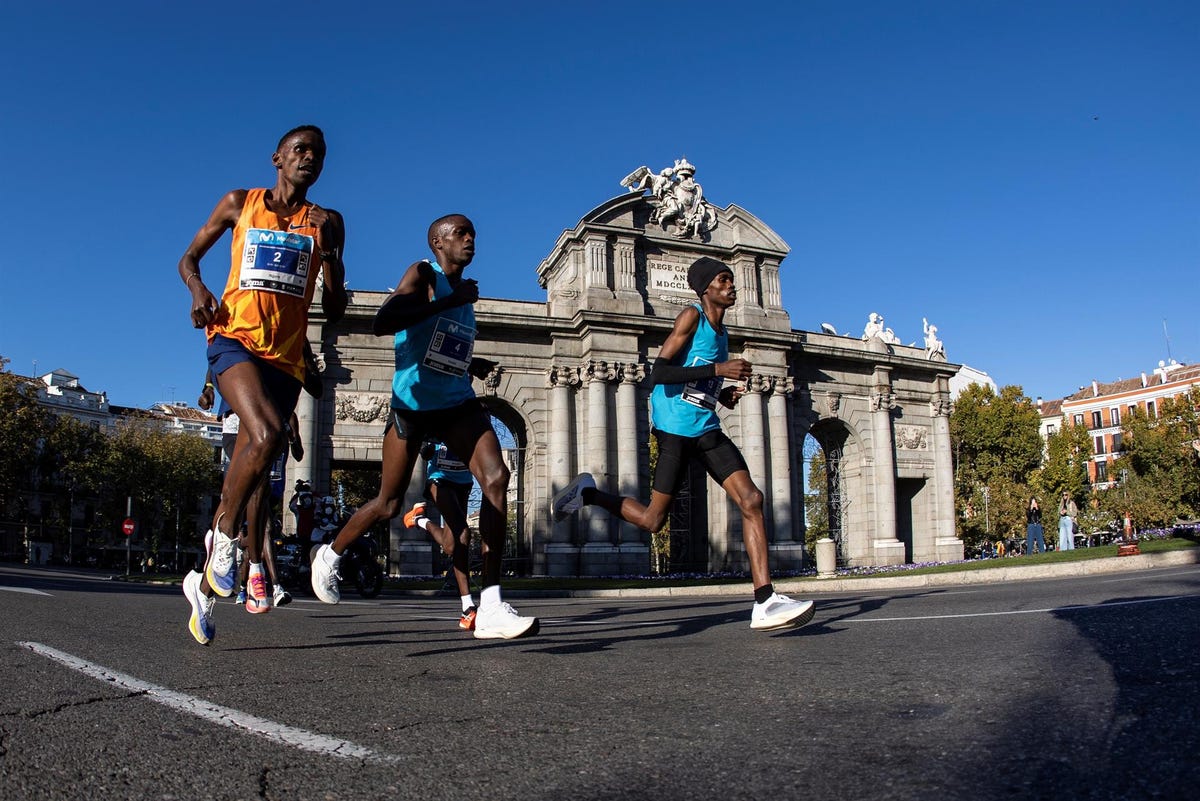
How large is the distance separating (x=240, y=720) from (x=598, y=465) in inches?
948

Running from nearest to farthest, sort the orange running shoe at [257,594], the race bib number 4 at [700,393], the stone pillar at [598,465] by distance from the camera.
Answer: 1. the orange running shoe at [257,594]
2. the race bib number 4 at [700,393]
3. the stone pillar at [598,465]

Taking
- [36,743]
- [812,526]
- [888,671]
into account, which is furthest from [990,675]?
[812,526]

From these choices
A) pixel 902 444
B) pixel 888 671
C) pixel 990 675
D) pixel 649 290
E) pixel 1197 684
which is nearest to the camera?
pixel 1197 684

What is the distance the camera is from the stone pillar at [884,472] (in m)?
31.2

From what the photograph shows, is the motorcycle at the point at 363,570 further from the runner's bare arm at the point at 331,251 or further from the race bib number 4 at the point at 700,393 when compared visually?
the runner's bare arm at the point at 331,251

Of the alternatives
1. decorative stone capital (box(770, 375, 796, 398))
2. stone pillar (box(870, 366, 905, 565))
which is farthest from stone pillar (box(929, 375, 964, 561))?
decorative stone capital (box(770, 375, 796, 398))

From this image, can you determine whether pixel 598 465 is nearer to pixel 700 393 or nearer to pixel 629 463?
pixel 629 463

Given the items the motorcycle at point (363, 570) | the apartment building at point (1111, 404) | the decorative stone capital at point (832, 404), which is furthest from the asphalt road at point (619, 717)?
the apartment building at point (1111, 404)

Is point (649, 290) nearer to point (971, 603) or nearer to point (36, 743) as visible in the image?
point (971, 603)

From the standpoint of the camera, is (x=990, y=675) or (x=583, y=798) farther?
(x=990, y=675)

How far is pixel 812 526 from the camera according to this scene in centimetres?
5469

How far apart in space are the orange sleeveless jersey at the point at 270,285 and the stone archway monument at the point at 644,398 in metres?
18.9

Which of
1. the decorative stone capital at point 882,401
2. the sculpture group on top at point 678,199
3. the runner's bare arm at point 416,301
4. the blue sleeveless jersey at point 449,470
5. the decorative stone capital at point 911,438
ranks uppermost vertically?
the sculpture group on top at point 678,199

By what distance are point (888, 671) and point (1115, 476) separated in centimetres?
6648
